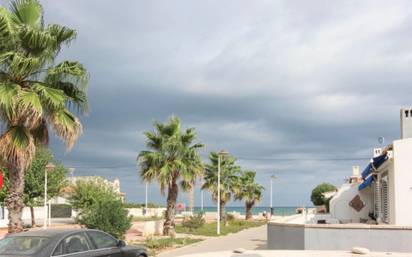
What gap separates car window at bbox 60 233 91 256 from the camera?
11.0 m

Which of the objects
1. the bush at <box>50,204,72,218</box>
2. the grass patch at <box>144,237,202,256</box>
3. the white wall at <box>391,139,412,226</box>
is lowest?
the bush at <box>50,204,72,218</box>

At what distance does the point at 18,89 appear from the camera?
1580cm

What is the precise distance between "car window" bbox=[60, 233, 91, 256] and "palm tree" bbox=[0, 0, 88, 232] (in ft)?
15.8

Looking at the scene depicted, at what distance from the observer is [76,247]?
445 inches

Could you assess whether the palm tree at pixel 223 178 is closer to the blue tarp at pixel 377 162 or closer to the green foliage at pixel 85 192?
the green foliage at pixel 85 192

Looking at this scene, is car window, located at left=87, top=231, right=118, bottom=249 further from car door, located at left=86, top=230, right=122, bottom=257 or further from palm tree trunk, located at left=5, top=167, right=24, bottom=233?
palm tree trunk, located at left=5, top=167, right=24, bottom=233

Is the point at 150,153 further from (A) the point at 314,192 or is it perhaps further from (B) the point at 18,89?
(A) the point at 314,192

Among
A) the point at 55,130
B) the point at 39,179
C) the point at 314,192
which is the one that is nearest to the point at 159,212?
the point at 314,192

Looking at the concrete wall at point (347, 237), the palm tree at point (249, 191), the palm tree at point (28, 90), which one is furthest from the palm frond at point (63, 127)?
the palm tree at point (249, 191)

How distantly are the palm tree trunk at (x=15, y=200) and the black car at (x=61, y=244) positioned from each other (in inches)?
169

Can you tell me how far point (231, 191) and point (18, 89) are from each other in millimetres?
38497

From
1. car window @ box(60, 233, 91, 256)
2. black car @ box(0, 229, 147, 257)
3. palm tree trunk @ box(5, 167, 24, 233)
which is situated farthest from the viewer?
palm tree trunk @ box(5, 167, 24, 233)

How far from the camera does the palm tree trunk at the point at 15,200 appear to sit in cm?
1566

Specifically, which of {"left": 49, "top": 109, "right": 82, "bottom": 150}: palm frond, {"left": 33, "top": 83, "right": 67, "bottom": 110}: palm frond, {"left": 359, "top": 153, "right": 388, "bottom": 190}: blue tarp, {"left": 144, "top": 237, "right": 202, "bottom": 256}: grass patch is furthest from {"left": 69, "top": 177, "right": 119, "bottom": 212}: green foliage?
{"left": 33, "top": 83, "right": 67, "bottom": 110}: palm frond
